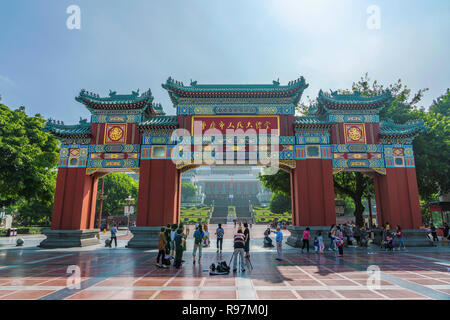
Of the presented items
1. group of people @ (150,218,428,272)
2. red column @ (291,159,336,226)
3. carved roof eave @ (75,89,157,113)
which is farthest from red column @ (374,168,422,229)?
carved roof eave @ (75,89,157,113)

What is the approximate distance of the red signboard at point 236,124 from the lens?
1856cm

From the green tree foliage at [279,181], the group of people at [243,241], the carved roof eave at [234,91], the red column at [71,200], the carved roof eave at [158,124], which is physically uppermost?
the carved roof eave at [234,91]

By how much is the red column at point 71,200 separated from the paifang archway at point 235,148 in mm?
70

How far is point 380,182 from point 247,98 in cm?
1185

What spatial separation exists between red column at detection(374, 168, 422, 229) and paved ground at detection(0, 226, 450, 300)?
21.0ft

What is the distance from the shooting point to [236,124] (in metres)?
18.6

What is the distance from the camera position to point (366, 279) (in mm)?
8094

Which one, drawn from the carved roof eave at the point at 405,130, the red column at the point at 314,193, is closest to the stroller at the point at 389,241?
the red column at the point at 314,193

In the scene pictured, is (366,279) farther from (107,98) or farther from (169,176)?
(107,98)

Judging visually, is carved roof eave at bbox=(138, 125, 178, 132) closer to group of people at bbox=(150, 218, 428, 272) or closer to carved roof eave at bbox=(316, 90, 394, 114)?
→ group of people at bbox=(150, 218, 428, 272)

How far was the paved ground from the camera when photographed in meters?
6.44

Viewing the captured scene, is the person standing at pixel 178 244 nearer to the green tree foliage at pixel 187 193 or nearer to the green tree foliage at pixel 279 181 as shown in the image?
the green tree foliage at pixel 279 181
